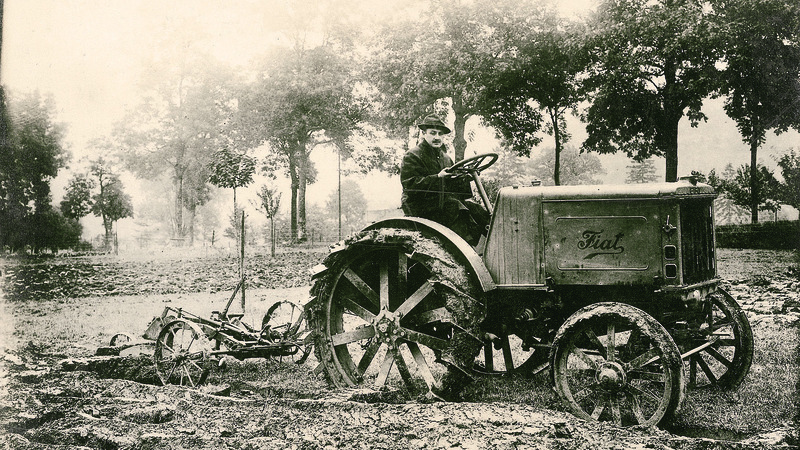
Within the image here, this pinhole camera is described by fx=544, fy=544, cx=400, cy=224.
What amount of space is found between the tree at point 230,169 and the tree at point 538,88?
386 cm

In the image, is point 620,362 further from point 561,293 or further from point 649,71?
point 649,71

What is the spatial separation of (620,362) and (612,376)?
0.12 meters

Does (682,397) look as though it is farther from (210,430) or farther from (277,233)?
(277,233)

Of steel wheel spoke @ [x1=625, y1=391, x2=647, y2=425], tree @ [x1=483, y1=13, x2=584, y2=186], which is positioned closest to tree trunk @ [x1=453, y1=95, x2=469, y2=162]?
tree @ [x1=483, y1=13, x2=584, y2=186]

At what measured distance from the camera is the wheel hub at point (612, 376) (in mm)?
3309

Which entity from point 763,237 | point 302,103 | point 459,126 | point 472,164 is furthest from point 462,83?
point 763,237

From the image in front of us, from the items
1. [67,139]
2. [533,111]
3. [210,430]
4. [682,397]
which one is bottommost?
[210,430]

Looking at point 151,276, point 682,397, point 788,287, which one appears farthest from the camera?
point 151,276

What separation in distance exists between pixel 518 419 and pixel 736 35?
527cm

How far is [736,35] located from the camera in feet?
19.9

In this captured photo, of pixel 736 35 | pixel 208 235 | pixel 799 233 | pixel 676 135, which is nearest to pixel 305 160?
pixel 208 235

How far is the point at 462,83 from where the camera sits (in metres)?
8.30

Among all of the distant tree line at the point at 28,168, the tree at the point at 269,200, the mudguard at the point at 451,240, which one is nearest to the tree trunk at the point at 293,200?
the tree at the point at 269,200

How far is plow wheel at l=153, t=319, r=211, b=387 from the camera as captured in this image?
198 inches
